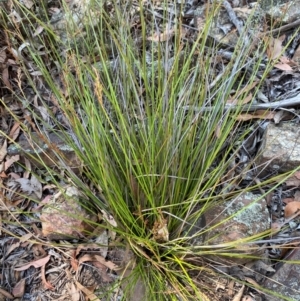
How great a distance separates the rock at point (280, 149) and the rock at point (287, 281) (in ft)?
1.20

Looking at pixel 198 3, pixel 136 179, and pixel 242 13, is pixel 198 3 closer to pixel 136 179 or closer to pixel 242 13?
pixel 242 13

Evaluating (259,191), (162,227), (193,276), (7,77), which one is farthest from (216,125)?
(7,77)

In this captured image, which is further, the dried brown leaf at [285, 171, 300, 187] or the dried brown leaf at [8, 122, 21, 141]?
the dried brown leaf at [8, 122, 21, 141]

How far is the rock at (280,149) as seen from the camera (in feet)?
5.91

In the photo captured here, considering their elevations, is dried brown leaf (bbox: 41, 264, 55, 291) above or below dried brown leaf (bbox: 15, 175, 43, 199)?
below

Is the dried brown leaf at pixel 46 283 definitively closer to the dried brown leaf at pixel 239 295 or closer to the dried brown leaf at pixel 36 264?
the dried brown leaf at pixel 36 264

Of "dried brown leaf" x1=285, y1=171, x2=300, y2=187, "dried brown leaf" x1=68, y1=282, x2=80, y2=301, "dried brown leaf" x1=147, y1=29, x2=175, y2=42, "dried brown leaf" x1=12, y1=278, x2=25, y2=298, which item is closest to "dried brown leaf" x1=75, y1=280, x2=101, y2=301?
"dried brown leaf" x1=68, y1=282, x2=80, y2=301

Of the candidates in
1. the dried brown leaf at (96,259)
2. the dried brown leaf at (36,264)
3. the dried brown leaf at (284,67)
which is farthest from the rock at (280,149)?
the dried brown leaf at (36,264)

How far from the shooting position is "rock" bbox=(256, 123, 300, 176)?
1803 mm

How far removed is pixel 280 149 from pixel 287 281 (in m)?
0.55

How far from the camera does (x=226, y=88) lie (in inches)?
69.1

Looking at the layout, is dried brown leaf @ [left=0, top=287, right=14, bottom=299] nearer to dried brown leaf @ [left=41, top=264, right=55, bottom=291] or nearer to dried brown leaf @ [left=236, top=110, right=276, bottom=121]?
dried brown leaf @ [left=41, top=264, right=55, bottom=291]

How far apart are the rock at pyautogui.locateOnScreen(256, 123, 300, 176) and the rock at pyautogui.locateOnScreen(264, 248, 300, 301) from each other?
1.20ft

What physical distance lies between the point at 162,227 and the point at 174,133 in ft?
1.25
